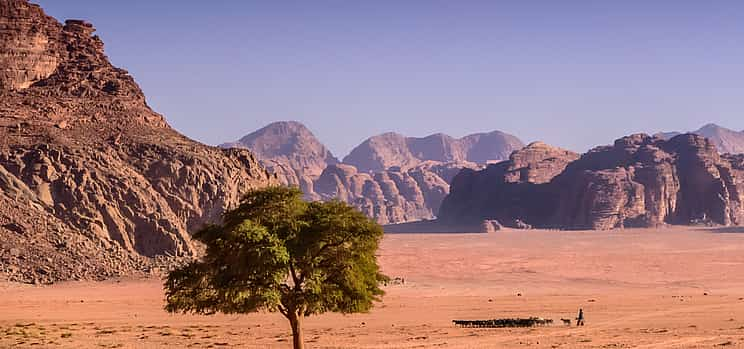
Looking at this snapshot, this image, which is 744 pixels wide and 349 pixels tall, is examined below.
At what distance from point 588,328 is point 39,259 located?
3880cm

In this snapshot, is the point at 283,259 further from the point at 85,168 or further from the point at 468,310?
the point at 85,168

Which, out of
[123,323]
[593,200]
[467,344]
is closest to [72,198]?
[123,323]

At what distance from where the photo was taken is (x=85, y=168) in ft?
230

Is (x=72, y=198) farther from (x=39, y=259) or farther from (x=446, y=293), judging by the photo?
(x=446, y=293)

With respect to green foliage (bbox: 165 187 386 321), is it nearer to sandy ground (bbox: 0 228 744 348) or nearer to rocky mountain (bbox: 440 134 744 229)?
sandy ground (bbox: 0 228 744 348)

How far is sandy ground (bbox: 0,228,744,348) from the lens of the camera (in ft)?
124

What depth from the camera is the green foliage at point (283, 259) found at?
89.4 ft

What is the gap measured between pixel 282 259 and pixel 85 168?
47140 millimetres

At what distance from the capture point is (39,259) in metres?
63.2

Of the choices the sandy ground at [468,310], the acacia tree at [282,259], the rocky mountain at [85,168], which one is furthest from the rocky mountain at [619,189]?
the acacia tree at [282,259]

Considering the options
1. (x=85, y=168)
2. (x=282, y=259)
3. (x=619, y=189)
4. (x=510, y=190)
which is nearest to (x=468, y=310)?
(x=282, y=259)

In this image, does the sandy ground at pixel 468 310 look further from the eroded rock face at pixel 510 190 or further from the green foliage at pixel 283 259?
the eroded rock face at pixel 510 190

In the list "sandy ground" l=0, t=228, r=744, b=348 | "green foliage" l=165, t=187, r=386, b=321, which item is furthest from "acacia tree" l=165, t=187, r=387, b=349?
"sandy ground" l=0, t=228, r=744, b=348

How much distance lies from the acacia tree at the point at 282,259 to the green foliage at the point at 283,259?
0.09ft
